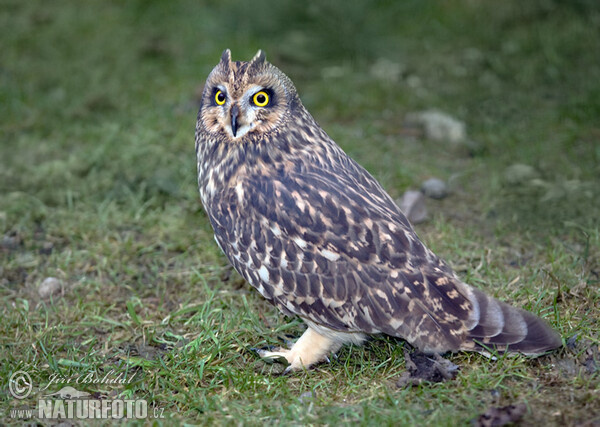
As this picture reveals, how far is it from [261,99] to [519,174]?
264 centimetres

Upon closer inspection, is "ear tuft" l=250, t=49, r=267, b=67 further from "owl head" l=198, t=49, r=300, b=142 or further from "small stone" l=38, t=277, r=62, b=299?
"small stone" l=38, t=277, r=62, b=299

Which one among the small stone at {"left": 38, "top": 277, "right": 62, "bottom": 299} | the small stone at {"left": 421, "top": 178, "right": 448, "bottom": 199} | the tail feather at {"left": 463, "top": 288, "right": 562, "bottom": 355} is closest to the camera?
the tail feather at {"left": 463, "top": 288, "right": 562, "bottom": 355}

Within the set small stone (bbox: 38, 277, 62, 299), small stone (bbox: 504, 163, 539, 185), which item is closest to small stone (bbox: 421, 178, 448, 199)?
small stone (bbox: 504, 163, 539, 185)

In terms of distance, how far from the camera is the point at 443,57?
7.56 meters

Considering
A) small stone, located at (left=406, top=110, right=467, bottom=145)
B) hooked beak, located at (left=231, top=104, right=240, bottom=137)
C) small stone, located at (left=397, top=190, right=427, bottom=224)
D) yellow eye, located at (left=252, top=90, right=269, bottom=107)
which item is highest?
yellow eye, located at (left=252, top=90, right=269, bottom=107)

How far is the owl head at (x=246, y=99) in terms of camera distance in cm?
368

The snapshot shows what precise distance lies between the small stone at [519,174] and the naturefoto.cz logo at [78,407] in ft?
11.1

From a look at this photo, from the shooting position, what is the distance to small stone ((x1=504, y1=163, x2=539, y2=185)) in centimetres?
543

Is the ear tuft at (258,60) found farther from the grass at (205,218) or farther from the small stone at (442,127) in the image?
the small stone at (442,127)

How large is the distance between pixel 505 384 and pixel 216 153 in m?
1.98

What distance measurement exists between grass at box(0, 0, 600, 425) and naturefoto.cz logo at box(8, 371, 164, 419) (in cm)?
8

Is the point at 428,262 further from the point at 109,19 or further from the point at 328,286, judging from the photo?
the point at 109,19

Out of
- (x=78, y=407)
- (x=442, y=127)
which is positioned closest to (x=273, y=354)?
(x=78, y=407)

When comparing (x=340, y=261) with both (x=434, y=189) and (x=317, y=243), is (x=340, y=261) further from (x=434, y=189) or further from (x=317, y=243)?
(x=434, y=189)
